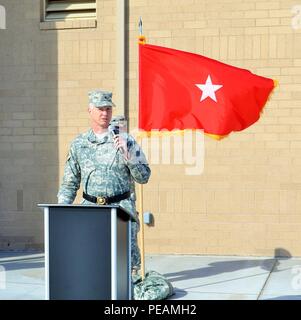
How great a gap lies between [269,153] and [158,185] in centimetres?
158

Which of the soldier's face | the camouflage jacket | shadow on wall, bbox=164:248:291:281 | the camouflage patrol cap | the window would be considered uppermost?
the window

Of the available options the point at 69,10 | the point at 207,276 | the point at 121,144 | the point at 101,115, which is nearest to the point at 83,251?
the point at 121,144

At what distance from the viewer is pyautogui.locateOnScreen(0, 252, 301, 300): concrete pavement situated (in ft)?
22.5

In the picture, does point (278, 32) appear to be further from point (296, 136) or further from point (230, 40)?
point (296, 136)

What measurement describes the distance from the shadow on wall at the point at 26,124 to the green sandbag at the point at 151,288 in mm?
3371

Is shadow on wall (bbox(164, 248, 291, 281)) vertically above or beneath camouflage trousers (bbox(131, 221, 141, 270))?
beneath

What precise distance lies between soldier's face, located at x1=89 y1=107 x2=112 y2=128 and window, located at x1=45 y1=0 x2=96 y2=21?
3960mm

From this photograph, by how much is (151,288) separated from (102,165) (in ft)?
4.28

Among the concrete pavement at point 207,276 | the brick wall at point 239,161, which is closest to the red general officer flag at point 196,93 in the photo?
the concrete pavement at point 207,276

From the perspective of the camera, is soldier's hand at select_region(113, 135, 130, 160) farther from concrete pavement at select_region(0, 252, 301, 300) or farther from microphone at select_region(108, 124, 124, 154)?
concrete pavement at select_region(0, 252, 301, 300)

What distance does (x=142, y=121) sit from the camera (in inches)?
266

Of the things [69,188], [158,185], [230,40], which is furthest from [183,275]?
[230,40]

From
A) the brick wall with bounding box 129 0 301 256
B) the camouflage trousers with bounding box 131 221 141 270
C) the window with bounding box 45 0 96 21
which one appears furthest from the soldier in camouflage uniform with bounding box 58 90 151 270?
the window with bounding box 45 0 96 21

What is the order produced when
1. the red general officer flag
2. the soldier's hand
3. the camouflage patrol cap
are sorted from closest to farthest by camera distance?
the soldier's hand
the camouflage patrol cap
the red general officer flag
